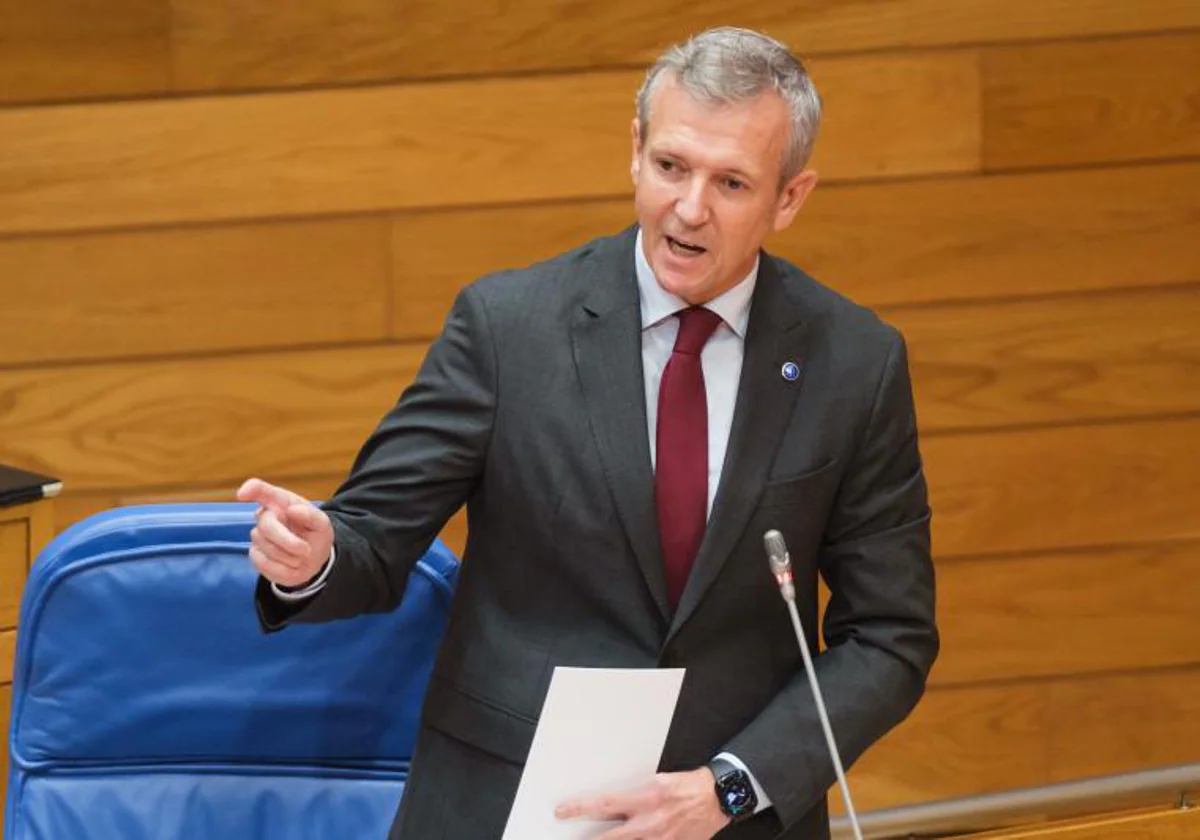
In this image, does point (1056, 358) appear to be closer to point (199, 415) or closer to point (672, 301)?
point (199, 415)

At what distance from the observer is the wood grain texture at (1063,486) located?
3326 mm

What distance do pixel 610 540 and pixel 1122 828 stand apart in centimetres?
62

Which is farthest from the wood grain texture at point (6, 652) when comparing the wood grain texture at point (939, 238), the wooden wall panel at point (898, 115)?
the wooden wall panel at point (898, 115)

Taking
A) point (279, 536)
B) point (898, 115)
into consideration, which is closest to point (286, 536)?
point (279, 536)

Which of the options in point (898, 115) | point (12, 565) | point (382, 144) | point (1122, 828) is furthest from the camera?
point (898, 115)

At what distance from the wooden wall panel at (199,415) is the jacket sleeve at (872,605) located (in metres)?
1.55

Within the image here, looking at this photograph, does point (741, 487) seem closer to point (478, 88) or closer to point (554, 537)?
point (554, 537)

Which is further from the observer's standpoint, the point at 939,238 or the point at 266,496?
the point at 939,238

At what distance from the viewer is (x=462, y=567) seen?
1678 millimetres

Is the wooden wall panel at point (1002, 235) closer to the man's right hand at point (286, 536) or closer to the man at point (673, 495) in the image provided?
the man at point (673, 495)

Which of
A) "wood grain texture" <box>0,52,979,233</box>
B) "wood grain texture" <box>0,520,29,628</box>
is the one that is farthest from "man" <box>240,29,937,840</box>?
"wood grain texture" <box>0,52,979,233</box>

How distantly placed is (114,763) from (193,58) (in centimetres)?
157

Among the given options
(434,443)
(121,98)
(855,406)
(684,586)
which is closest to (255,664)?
(434,443)

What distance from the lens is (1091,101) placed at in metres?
3.27
